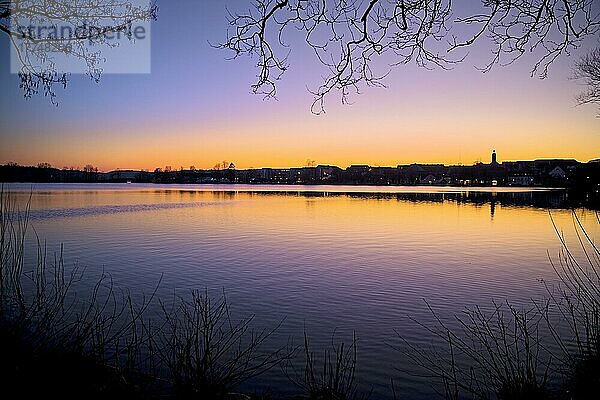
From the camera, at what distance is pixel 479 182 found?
184625 millimetres

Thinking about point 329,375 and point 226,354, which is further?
point 226,354

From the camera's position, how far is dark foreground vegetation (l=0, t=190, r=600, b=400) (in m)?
5.26

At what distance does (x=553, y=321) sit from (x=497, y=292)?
8.85 feet

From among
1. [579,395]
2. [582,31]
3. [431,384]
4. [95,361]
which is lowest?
[431,384]

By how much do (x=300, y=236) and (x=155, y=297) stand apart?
1394cm

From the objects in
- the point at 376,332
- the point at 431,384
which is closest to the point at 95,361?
A: the point at 431,384

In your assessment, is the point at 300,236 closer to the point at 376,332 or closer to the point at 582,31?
→ the point at 376,332

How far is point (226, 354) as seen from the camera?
779 centimetres

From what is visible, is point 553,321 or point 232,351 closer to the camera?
point 232,351

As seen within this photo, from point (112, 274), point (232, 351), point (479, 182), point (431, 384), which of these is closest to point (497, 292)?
point (431, 384)

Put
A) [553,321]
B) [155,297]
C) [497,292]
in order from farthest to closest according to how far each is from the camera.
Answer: [497,292], [155,297], [553,321]

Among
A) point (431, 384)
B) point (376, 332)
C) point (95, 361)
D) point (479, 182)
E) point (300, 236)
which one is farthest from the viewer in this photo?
point (479, 182)

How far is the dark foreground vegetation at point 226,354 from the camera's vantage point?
207 inches

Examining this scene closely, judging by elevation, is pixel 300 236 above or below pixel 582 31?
below
